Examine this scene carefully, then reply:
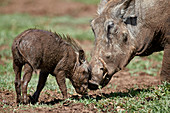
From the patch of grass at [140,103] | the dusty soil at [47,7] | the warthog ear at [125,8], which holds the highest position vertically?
the dusty soil at [47,7]

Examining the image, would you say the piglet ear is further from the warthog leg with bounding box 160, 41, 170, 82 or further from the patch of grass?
the warthog leg with bounding box 160, 41, 170, 82

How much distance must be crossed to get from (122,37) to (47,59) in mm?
1333

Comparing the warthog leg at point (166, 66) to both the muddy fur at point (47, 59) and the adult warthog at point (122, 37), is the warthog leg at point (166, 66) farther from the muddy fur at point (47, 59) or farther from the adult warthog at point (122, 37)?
the muddy fur at point (47, 59)

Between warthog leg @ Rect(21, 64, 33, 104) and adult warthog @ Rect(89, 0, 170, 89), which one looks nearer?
warthog leg @ Rect(21, 64, 33, 104)

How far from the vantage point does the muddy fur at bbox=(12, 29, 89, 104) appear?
169 inches

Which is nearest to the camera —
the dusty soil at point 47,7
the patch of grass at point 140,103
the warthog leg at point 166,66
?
the patch of grass at point 140,103

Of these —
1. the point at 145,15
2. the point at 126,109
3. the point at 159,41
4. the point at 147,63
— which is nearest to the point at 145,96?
the point at 126,109

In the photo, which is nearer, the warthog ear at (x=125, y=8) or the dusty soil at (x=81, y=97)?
the dusty soil at (x=81, y=97)

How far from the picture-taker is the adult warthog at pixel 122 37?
187 inches

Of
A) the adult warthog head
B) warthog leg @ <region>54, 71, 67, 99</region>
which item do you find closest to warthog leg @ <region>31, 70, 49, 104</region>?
warthog leg @ <region>54, 71, 67, 99</region>

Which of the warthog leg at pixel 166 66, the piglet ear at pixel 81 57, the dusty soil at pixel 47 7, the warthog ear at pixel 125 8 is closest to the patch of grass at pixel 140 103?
the warthog leg at pixel 166 66

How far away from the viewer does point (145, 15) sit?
4.77m

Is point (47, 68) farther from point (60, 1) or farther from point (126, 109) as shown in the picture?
point (60, 1)

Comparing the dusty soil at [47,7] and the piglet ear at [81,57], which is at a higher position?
the dusty soil at [47,7]
